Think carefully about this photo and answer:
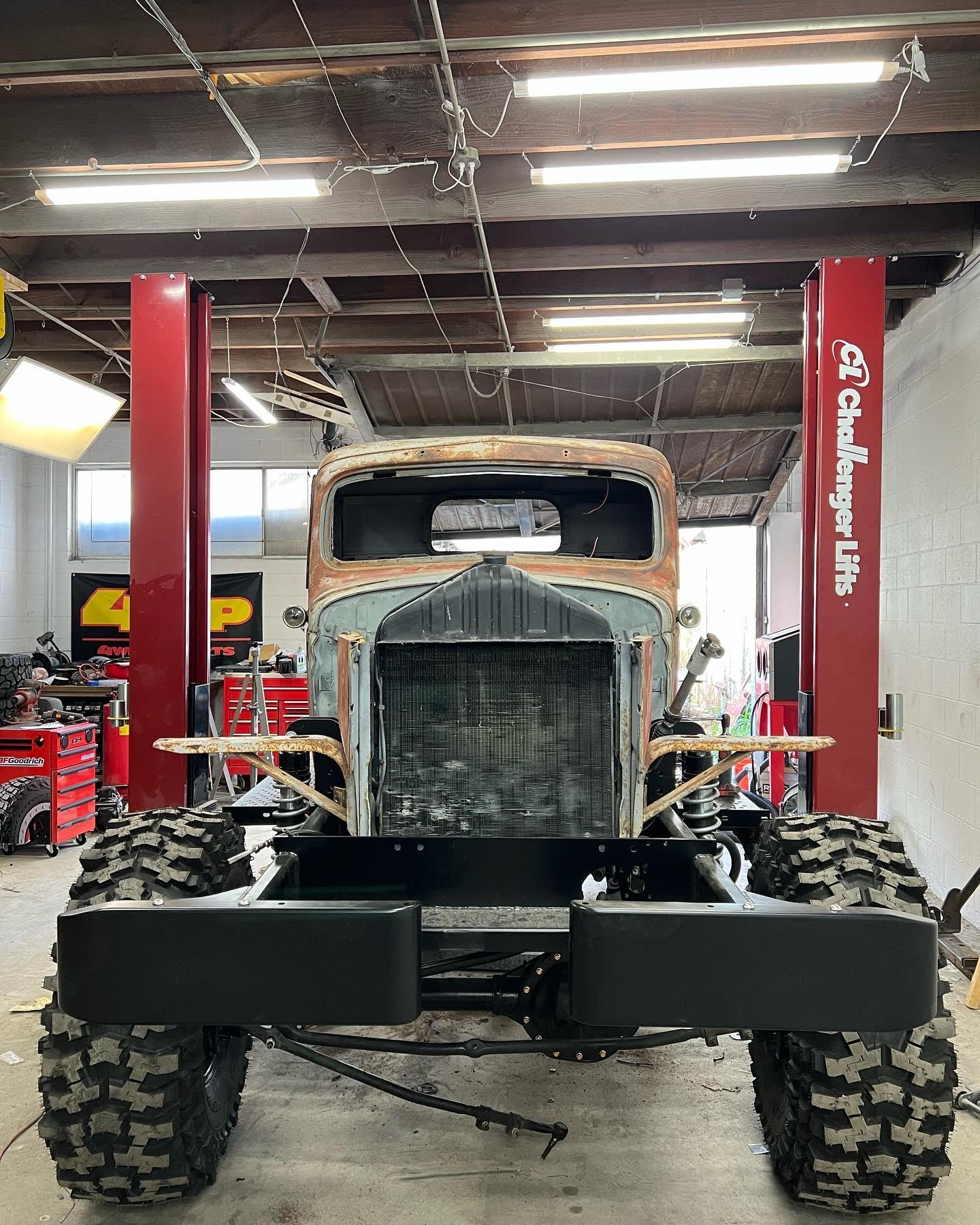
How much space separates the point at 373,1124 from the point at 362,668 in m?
1.59

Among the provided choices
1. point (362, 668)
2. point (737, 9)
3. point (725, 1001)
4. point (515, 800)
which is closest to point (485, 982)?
point (515, 800)

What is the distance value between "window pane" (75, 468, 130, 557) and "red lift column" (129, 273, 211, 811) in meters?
7.99

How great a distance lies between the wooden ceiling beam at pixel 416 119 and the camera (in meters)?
4.11

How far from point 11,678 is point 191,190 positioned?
6.52m

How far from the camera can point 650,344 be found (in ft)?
20.7

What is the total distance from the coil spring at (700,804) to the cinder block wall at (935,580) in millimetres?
2098

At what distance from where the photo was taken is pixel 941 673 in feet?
17.8

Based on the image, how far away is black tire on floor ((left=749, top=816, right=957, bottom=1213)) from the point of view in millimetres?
2262

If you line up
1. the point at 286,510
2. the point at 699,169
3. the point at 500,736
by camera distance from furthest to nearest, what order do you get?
1. the point at 286,510
2. the point at 699,169
3. the point at 500,736

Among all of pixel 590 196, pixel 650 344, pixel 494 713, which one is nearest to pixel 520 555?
pixel 494 713

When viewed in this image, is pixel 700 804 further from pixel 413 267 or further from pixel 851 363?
pixel 413 267

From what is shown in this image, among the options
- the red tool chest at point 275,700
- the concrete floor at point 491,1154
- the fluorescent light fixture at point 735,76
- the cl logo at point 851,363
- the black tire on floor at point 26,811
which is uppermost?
the fluorescent light fixture at point 735,76

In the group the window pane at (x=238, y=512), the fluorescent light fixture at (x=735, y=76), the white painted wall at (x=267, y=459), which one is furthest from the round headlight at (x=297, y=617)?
the window pane at (x=238, y=512)

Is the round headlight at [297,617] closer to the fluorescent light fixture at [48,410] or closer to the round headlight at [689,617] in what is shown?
the round headlight at [689,617]
